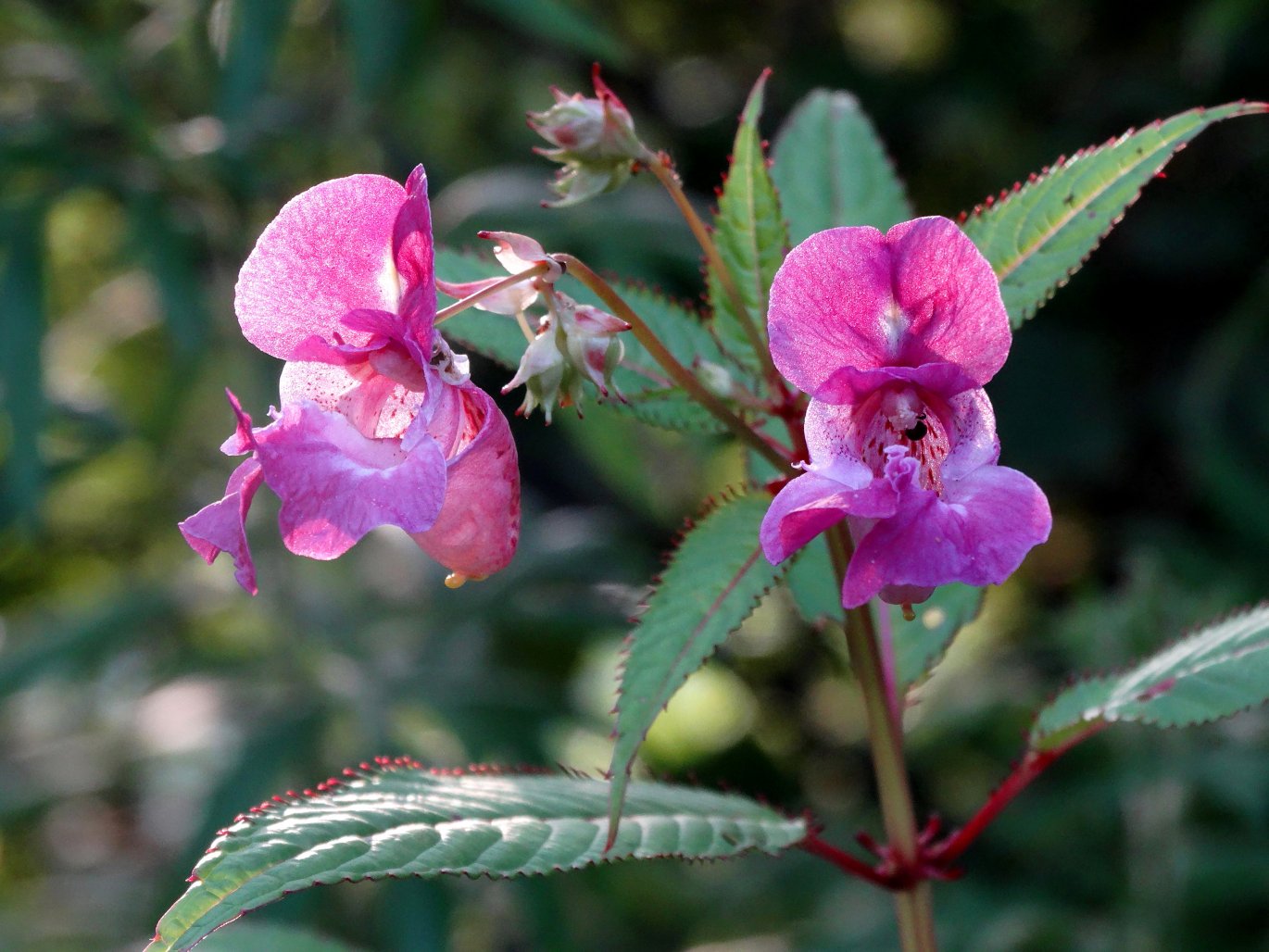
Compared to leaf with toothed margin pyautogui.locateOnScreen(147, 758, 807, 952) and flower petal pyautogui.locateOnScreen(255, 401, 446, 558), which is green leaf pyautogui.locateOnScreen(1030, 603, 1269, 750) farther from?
flower petal pyautogui.locateOnScreen(255, 401, 446, 558)

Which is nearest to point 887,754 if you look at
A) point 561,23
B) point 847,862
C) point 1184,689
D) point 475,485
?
point 847,862

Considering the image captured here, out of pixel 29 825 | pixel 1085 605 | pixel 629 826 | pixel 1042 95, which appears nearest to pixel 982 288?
pixel 629 826

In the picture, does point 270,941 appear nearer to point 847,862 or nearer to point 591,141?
point 847,862

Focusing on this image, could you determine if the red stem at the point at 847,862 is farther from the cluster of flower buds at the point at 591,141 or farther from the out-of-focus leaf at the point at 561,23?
the out-of-focus leaf at the point at 561,23

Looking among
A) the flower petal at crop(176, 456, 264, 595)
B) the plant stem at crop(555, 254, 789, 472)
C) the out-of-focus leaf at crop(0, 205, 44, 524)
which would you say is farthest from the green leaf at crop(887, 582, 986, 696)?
the out-of-focus leaf at crop(0, 205, 44, 524)

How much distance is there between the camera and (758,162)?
0.80 m

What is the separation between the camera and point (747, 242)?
81 centimetres

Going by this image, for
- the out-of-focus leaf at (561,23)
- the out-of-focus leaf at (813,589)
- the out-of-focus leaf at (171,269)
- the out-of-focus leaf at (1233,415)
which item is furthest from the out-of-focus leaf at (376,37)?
the out-of-focus leaf at (1233,415)

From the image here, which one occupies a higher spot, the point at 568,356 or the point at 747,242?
the point at 747,242

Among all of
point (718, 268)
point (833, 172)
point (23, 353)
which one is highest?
point (23, 353)

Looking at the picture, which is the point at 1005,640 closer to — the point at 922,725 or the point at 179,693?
the point at 922,725

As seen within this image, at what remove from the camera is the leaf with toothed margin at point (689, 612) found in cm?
64

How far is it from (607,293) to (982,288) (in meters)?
0.19

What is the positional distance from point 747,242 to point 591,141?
0.44 feet
